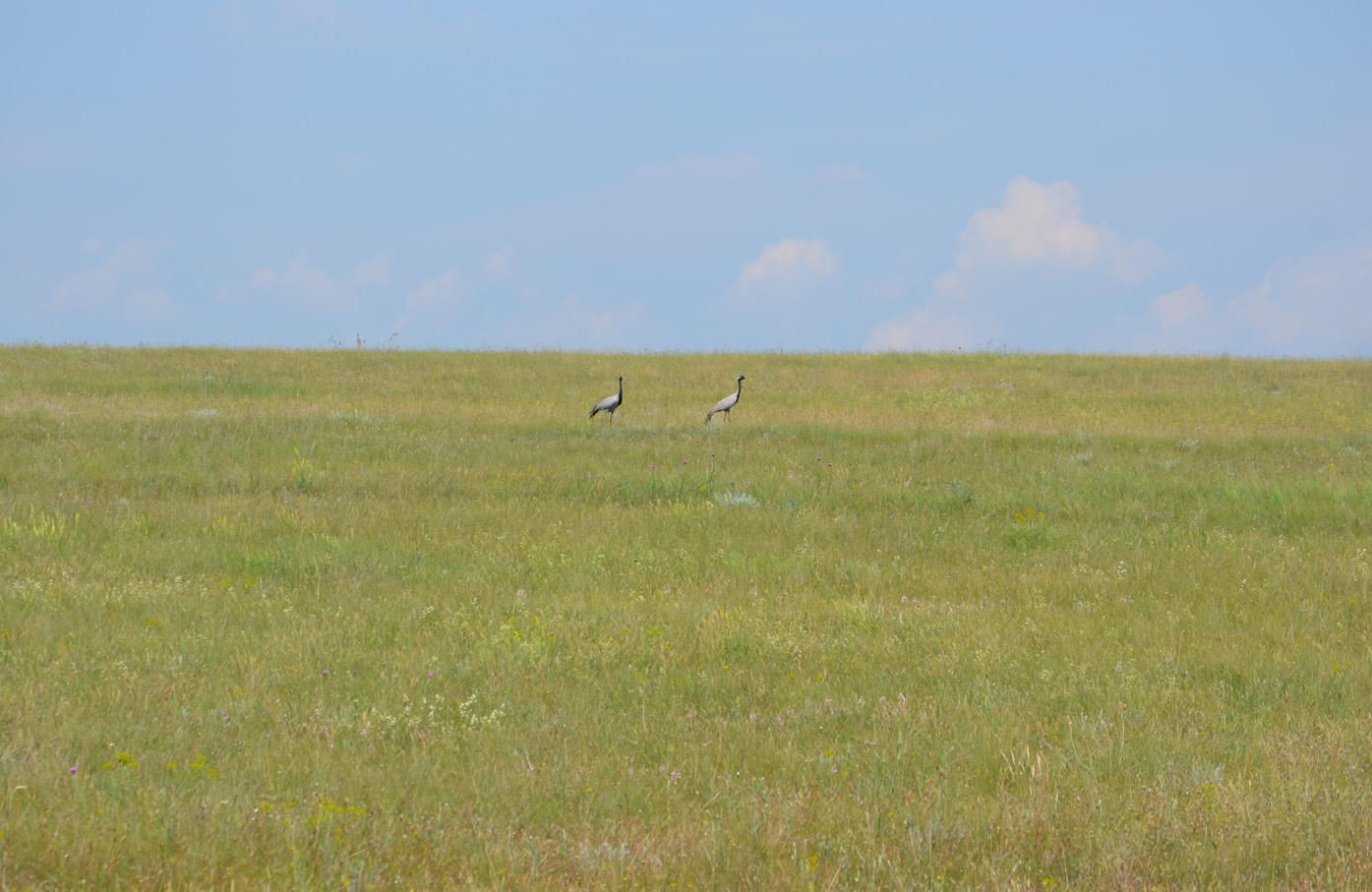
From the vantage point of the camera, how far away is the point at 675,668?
6.91 meters

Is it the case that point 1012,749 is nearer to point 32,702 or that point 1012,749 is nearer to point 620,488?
point 32,702

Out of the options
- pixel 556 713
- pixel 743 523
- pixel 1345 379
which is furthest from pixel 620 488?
pixel 1345 379

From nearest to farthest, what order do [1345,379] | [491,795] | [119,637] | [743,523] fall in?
[491,795] → [119,637] → [743,523] → [1345,379]

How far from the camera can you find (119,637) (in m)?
7.29

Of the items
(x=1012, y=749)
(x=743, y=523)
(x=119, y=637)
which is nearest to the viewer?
(x=1012, y=749)

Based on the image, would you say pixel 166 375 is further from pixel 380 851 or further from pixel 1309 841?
pixel 1309 841

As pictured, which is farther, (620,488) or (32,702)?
(620,488)

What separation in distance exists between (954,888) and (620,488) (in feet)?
34.7

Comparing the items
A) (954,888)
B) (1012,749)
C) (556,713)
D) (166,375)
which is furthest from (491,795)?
(166,375)

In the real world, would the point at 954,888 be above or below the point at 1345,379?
below

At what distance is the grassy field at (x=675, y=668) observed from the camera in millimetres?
4316

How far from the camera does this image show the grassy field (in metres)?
4.32

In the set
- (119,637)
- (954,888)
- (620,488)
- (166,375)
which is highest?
(166,375)

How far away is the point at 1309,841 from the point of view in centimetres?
441
